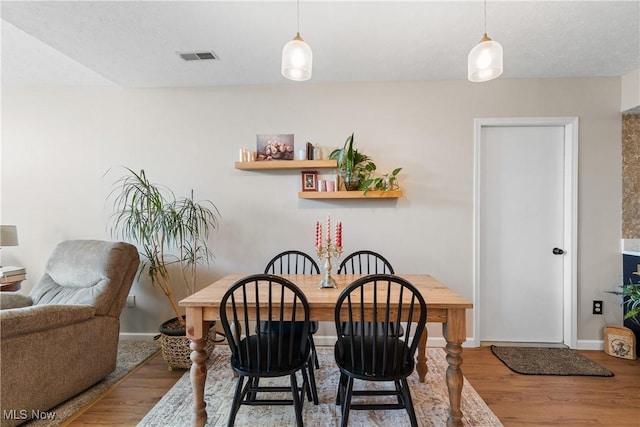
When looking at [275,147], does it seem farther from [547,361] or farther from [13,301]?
[547,361]

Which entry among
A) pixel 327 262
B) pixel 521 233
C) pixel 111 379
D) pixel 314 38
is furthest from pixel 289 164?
pixel 521 233

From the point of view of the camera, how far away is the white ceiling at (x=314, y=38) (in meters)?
1.83

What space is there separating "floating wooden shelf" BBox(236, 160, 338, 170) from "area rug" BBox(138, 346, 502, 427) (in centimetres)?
178

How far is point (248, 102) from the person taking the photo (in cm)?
293

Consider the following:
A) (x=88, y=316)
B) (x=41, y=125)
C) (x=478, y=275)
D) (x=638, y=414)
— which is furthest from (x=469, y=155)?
(x=41, y=125)

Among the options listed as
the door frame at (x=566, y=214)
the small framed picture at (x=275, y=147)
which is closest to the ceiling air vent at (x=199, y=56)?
the small framed picture at (x=275, y=147)

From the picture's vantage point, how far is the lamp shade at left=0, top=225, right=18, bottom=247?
2.58 meters

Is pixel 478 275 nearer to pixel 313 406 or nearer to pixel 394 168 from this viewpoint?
pixel 394 168

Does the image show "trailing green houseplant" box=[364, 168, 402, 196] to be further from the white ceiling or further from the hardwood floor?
the hardwood floor

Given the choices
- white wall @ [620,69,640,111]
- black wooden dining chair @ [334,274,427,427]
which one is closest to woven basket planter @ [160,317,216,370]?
black wooden dining chair @ [334,274,427,427]

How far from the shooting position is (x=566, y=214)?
2.80 meters

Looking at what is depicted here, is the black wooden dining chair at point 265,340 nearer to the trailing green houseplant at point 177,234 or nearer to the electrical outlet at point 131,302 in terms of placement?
the trailing green houseplant at point 177,234

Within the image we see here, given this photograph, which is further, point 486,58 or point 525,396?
point 525,396

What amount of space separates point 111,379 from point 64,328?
2.12 ft
